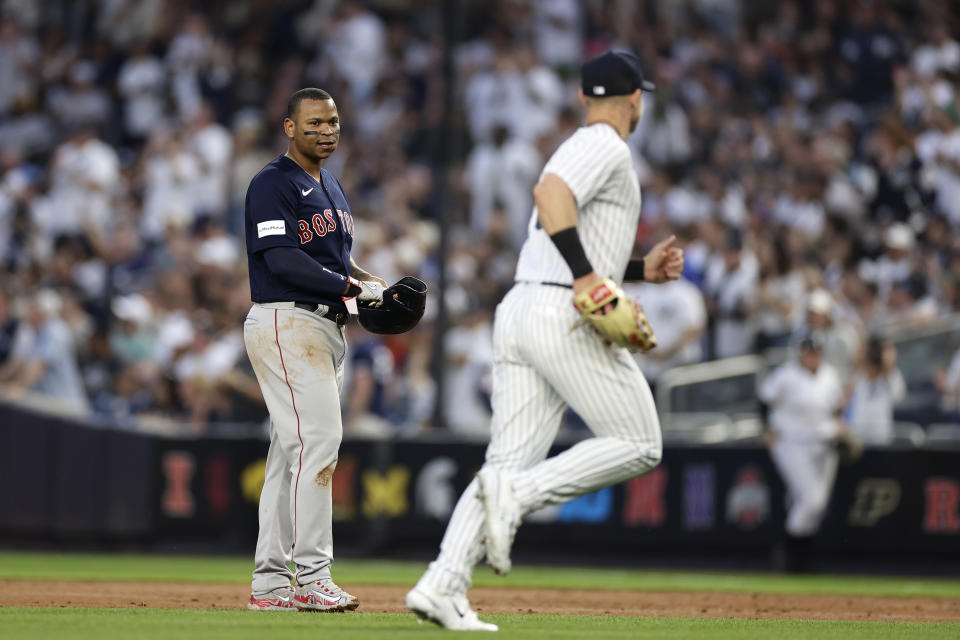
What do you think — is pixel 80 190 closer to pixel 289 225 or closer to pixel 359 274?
pixel 359 274

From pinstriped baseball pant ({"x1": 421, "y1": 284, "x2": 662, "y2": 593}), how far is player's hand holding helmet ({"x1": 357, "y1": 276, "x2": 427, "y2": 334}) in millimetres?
1258

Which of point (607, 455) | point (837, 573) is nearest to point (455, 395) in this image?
point (837, 573)

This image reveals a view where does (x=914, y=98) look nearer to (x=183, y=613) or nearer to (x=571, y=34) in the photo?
(x=571, y=34)

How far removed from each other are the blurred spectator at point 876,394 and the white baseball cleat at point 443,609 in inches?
334

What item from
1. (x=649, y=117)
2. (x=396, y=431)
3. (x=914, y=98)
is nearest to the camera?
(x=396, y=431)

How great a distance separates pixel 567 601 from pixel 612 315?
3.66 meters

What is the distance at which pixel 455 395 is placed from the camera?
15.1m

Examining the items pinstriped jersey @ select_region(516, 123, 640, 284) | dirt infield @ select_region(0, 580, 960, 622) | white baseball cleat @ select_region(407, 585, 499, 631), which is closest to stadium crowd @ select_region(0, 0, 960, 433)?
dirt infield @ select_region(0, 580, 960, 622)

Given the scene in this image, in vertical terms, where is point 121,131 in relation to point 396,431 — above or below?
above

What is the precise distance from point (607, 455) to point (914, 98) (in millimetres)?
11446

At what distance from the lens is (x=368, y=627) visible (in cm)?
613

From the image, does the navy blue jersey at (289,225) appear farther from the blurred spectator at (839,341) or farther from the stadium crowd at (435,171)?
the blurred spectator at (839,341)

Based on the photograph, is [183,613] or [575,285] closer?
[575,285]

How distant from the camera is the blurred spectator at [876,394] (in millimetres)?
13609
